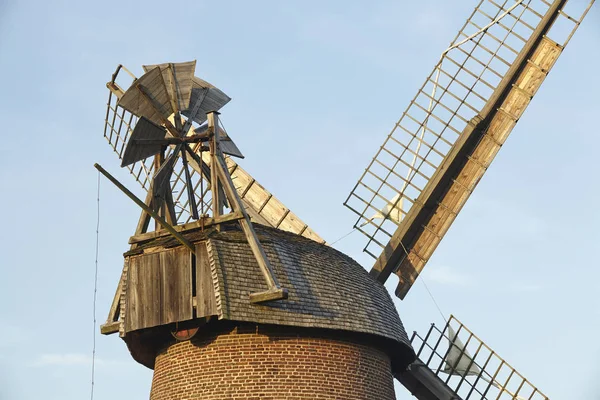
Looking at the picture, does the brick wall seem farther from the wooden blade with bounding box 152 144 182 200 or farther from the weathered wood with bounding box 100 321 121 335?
the wooden blade with bounding box 152 144 182 200

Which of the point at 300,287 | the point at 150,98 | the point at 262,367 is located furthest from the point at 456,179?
the point at 262,367

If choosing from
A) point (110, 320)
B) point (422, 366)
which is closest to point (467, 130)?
point (422, 366)

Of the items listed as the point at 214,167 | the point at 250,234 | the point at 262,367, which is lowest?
the point at 262,367

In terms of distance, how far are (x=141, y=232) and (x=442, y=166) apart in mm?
5718

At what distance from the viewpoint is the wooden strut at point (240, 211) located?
1505 cm

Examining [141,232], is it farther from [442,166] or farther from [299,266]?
[442,166]

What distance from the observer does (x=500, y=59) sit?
20266mm

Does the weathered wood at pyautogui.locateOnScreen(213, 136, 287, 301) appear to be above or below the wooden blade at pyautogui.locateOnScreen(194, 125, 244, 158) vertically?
below

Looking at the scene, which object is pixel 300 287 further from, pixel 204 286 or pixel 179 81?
pixel 179 81

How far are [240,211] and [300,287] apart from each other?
1.38 metres

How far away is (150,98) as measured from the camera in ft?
56.9

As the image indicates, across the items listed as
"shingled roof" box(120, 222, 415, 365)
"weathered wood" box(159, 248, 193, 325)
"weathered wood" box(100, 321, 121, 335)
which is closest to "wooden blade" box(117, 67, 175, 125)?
"shingled roof" box(120, 222, 415, 365)

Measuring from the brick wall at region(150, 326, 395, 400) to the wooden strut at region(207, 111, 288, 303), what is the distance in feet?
2.40

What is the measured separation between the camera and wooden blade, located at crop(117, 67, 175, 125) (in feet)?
56.5
